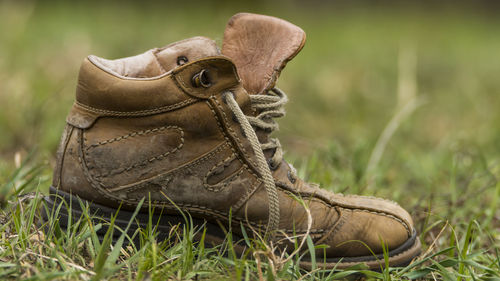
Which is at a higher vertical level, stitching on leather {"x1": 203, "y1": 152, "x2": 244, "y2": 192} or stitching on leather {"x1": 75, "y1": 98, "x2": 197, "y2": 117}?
stitching on leather {"x1": 75, "y1": 98, "x2": 197, "y2": 117}

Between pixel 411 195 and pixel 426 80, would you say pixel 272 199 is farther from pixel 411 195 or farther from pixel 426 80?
pixel 426 80

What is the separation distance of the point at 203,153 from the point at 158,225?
0.26m

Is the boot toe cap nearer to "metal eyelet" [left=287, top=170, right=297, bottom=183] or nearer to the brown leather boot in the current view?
the brown leather boot

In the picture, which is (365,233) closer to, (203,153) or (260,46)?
(203,153)

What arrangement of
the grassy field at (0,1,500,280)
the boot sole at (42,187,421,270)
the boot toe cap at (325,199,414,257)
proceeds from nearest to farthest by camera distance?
the grassy field at (0,1,500,280) < the boot sole at (42,187,421,270) < the boot toe cap at (325,199,414,257)

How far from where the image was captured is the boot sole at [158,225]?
169cm

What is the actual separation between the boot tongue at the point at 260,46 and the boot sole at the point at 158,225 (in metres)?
0.46

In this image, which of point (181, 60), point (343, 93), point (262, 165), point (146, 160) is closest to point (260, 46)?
point (181, 60)

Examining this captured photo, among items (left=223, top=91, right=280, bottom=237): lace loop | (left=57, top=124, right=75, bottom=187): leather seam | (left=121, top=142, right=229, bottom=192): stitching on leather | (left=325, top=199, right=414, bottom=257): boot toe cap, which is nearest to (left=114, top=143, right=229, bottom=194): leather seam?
(left=121, top=142, right=229, bottom=192): stitching on leather

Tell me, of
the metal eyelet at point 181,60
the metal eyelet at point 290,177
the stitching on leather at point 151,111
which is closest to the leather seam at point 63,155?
the stitching on leather at point 151,111

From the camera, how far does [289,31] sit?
5.86 ft

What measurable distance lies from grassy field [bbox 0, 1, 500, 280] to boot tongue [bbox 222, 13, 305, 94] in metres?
0.14

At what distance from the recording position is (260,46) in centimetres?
185

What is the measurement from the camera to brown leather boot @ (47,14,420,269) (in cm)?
164
